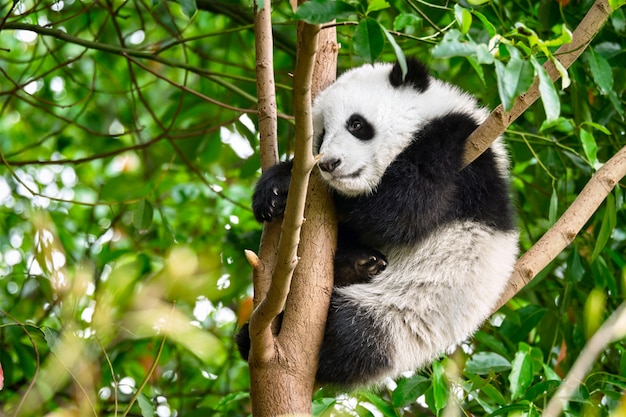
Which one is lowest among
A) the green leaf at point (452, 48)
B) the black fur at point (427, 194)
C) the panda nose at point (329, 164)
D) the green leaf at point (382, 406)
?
the green leaf at point (382, 406)

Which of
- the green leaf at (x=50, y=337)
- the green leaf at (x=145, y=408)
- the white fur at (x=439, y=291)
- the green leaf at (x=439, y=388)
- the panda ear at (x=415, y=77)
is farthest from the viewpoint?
the panda ear at (x=415, y=77)

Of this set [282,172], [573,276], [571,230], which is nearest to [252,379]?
[282,172]

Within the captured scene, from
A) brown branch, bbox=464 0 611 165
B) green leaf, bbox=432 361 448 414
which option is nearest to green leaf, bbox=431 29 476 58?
brown branch, bbox=464 0 611 165

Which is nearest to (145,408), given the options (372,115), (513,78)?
(513,78)

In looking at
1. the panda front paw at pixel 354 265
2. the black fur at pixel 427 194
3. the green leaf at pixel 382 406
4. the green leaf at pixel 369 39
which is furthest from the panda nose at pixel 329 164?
the green leaf at pixel 369 39

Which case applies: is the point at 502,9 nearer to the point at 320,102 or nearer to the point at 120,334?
the point at 320,102

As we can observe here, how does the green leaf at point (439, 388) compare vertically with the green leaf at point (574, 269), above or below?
below

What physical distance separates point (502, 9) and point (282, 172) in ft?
4.86

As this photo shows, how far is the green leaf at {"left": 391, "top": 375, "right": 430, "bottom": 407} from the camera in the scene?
2.75 metres

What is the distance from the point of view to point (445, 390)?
2594mm

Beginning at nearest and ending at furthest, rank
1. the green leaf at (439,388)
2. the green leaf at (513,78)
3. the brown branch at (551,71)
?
the green leaf at (513,78) < the brown branch at (551,71) < the green leaf at (439,388)

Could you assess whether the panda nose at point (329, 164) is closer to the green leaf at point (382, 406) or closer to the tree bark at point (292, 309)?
the tree bark at point (292, 309)

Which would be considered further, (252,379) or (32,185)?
(32,185)

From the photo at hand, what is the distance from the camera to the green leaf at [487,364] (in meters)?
2.93
